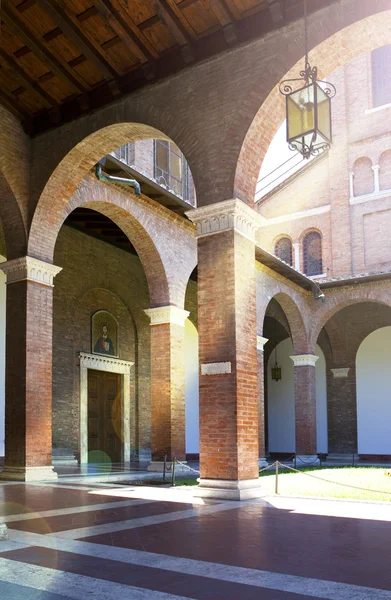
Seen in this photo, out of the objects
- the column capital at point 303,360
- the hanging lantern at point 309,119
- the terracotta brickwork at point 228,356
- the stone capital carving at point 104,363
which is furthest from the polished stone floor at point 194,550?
the column capital at point 303,360

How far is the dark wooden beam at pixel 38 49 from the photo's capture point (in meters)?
10.6

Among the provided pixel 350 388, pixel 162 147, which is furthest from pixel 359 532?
pixel 350 388

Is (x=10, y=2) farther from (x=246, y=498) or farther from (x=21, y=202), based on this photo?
(x=246, y=498)

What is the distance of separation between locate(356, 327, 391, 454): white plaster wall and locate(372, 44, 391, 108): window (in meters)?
10.0

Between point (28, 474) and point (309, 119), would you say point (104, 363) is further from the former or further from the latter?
point (309, 119)

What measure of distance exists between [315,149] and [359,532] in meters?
4.66

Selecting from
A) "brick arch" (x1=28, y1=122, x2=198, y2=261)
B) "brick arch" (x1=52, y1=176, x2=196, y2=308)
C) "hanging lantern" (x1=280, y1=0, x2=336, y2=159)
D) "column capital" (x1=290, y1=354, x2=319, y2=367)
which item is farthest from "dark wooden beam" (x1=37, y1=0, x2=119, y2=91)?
"column capital" (x1=290, y1=354, x2=319, y2=367)

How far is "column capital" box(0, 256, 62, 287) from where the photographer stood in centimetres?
1263

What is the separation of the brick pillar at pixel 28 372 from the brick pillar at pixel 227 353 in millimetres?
4178

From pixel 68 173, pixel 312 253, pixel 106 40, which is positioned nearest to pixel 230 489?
pixel 68 173

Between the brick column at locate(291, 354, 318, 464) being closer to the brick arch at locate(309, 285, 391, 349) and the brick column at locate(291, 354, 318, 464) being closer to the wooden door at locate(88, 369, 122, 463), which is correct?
the brick arch at locate(309, 285, 391, 349)

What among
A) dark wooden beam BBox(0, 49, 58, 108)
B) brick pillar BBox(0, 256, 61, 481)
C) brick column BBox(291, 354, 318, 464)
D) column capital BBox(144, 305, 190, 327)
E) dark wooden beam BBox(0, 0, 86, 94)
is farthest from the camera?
brick column BBox(291, 354, 318, 464)

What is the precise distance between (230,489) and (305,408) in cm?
A: 1329

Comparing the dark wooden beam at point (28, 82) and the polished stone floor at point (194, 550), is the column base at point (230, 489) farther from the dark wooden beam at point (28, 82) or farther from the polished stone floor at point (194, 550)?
the dark wooden beam at point (28, 82)
